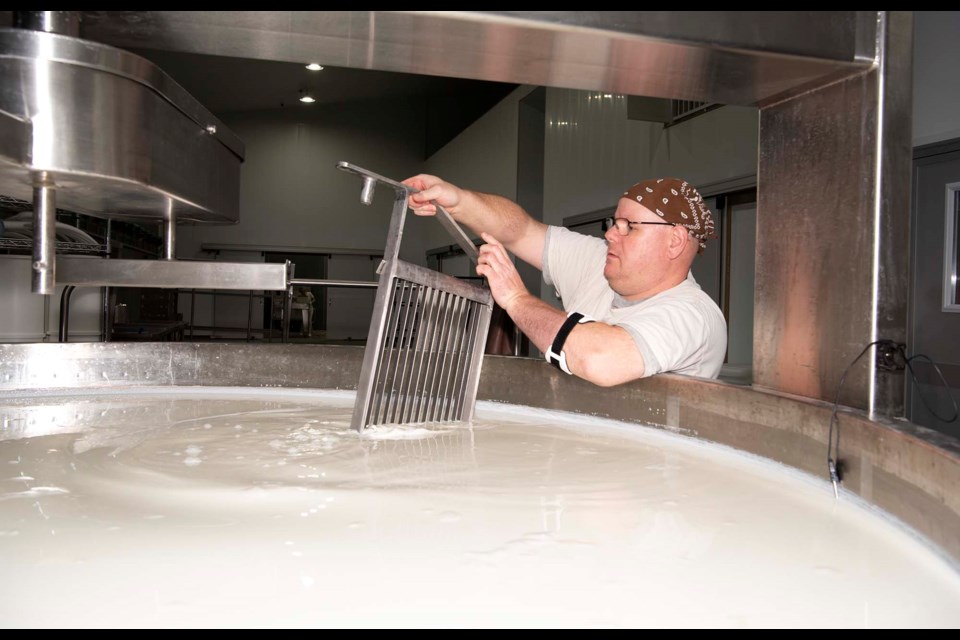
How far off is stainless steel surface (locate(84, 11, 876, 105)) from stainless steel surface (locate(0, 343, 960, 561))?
1.50ft

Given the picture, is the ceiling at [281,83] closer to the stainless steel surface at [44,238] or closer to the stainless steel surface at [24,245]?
the stainless steel surface at [24,245]

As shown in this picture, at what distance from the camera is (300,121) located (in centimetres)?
1131

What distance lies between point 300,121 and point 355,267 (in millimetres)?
2510

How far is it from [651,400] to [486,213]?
2.36 feet

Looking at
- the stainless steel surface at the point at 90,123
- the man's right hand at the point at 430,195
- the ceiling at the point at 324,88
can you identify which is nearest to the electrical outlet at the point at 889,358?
the man's right hand at the point at 430,195

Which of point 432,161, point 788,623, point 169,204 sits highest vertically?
point 432,161

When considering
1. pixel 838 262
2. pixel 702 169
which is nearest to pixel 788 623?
pixel 838 262

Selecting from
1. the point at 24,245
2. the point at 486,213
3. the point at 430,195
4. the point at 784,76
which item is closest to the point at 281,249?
the point at 24,245

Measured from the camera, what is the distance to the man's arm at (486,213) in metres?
1.48

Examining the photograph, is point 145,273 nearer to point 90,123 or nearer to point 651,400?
point 90,123

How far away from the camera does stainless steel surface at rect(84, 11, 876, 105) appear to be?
0.78 m

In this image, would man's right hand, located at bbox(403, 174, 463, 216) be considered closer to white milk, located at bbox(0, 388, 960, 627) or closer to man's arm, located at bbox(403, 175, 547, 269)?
man's arm, located at bbox(403, 175, 547, 269)

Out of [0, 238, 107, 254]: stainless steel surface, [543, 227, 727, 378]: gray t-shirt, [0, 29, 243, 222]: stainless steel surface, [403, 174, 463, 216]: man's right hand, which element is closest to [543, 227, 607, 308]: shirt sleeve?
[543, 227, 727, 378]: gray t-shirt

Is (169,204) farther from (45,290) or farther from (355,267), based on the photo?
(355,267)
